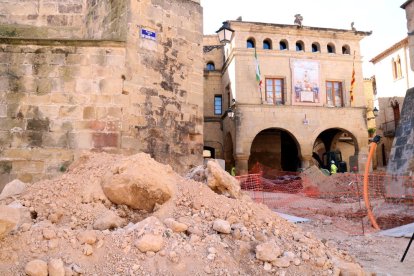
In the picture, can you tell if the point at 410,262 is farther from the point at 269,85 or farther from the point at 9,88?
the point at 269,85

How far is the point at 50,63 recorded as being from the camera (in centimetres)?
555

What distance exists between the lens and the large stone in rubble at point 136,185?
3.15 meters

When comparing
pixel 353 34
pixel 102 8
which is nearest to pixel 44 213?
pixel 102 8

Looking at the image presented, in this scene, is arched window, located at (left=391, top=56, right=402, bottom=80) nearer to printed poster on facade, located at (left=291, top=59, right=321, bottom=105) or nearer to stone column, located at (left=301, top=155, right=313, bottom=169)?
printed poster on facade, located at (left=291, top=59, right=321, bottom=105)

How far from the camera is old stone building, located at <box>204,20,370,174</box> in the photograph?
767 inches

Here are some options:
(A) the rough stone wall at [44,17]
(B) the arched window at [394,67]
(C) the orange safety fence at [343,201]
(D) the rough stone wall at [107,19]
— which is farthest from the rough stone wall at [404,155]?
(B) the arched window at [394,67]

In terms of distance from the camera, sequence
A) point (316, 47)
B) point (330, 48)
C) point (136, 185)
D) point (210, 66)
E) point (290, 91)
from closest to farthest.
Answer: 1. point (136, 185)
2. point (290, 91)
3. point (316, 47)
4. point (330, 48)
5. point (210, 66)

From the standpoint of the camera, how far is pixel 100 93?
5.62m

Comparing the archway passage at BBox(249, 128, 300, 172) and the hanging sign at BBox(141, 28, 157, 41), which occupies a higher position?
the hanging sign at BBox(141, 28, 157, 41)

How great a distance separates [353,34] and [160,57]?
60.1ft

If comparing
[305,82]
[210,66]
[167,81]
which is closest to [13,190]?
[167,81]

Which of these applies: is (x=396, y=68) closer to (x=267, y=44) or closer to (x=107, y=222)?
(x=267, y=44)

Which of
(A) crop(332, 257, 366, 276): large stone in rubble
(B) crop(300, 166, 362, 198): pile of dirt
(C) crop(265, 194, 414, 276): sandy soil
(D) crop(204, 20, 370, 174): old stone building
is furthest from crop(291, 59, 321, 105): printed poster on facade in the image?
(A) crop(332, 257, 366, 276): large stone in rubble

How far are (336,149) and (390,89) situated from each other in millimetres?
7157
